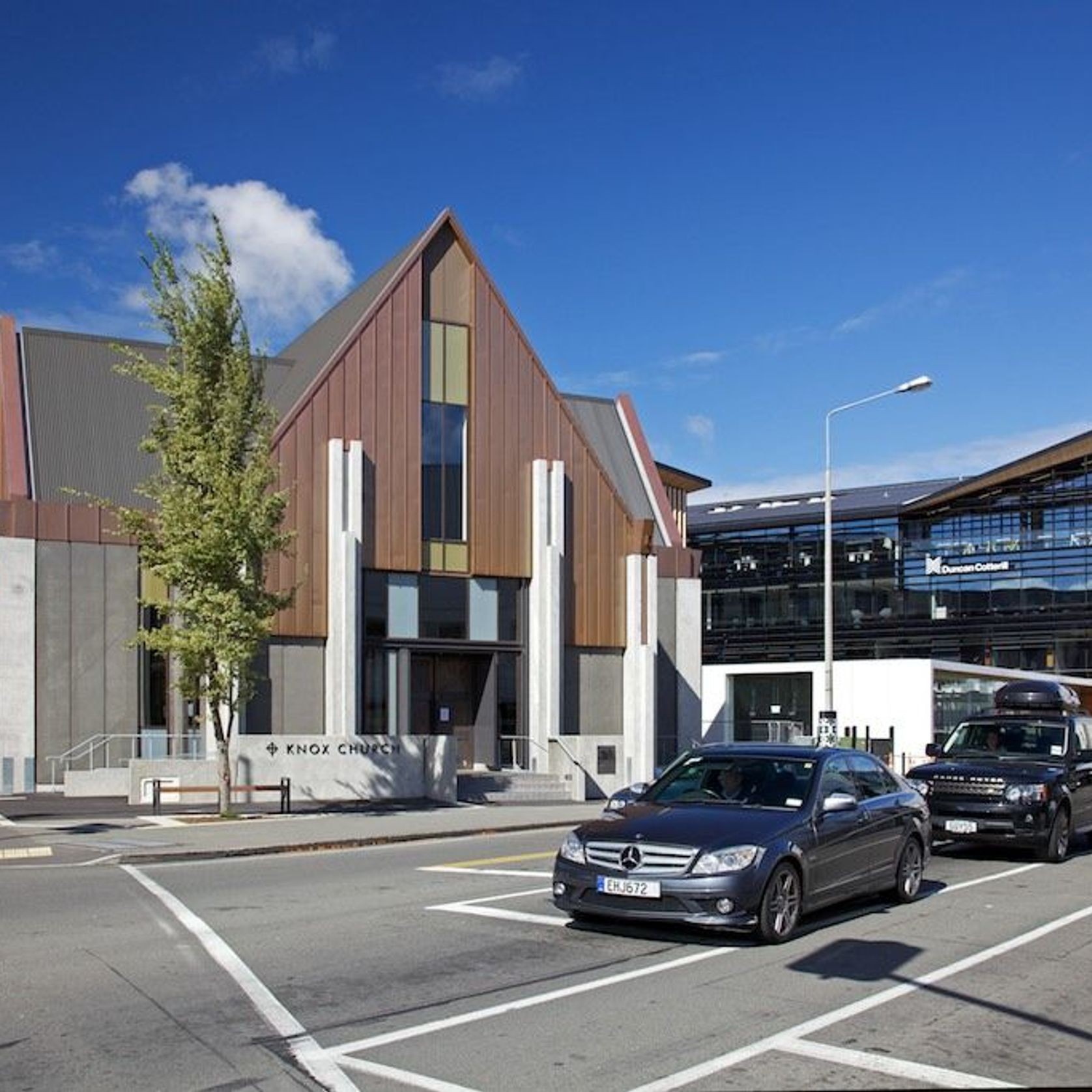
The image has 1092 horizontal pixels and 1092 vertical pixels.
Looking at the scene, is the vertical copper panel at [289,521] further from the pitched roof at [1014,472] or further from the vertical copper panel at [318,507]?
the pitched roof at [1014,472]

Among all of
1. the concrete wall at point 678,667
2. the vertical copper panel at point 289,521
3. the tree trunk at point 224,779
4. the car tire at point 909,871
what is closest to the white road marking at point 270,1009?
the car tire at point 909,871

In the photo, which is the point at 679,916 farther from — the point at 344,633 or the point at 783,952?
the point at 344,633

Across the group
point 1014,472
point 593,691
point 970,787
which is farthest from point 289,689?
point 1014,472

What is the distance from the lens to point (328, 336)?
35.8 meters

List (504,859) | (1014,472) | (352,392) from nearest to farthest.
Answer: (504,859) → (352,392) → (1014,472)

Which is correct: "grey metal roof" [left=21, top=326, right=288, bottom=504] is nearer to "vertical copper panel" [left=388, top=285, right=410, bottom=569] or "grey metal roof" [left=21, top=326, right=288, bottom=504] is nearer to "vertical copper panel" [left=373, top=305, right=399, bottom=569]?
"vertical copper panel" [left=373, top=305, right=399, bottom=569]

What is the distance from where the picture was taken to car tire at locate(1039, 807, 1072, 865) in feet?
54.1

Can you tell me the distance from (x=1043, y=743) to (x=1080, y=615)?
4970 cm

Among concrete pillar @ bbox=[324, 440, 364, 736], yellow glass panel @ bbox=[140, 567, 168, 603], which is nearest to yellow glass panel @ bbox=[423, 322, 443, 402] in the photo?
concrete pillar @ bbox=[324, 440, 364, 736]

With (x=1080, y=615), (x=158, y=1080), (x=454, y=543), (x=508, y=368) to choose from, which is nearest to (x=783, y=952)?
(x=158, y=1080)

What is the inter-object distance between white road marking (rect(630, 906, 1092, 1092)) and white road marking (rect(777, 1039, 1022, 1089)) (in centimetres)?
14

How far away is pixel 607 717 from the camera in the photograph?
34.8m

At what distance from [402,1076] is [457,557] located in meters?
26.1

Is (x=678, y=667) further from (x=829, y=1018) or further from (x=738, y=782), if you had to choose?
(x=829, y=1018)
